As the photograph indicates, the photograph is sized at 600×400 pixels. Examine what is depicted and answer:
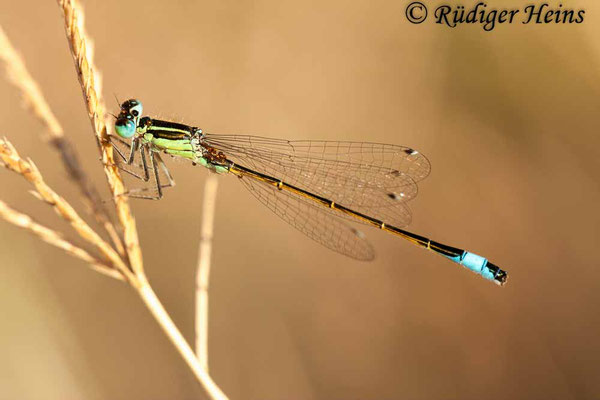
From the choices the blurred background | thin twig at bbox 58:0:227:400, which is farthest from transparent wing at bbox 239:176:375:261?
thin twig at bbox 58:0:227:400

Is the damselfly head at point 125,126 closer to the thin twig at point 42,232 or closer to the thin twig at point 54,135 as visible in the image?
the thin twig at point 54,135

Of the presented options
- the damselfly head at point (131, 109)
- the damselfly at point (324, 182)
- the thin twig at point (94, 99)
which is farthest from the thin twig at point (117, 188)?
the damselfly at point (324, 182)

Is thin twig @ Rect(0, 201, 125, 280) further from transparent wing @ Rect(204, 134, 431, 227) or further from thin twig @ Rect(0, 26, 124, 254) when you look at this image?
transparent wing @ Rect(204, 134, 431, 227)

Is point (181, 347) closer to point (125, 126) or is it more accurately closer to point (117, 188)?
point (117, 188)

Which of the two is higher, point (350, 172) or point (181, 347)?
point (350, 172)

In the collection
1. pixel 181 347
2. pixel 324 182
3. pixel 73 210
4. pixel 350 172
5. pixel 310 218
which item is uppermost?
pixel 350 172

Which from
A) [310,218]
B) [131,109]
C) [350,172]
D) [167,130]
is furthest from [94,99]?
[350,172]

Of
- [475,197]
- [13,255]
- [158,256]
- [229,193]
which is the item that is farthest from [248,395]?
[475,197]
